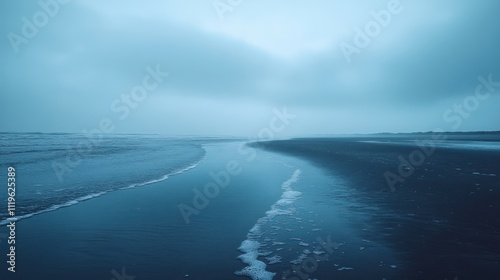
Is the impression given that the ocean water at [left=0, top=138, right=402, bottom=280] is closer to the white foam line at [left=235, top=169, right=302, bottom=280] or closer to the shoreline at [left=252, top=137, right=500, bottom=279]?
the white foam line at [left=235, top=169, right=302, bottom=280]

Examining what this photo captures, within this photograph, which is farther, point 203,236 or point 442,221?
point 442,221

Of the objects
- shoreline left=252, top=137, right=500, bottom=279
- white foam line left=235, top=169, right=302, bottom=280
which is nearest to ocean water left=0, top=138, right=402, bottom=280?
white foam line left=235, top=169, right=302, bottom=280

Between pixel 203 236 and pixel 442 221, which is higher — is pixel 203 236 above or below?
below

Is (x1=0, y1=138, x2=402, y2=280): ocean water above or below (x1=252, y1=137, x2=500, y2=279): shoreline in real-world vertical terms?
below

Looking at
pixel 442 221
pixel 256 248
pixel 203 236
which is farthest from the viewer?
pixel 442 221

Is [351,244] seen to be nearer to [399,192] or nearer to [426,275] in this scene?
[426,275]

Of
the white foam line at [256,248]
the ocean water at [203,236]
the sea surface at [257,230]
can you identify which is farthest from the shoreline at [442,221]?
the white foam line at [256,248]

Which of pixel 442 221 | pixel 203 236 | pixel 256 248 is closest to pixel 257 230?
pixel 256 248

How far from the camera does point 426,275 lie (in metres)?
5.29

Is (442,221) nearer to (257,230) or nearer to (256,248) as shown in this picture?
(257,230)

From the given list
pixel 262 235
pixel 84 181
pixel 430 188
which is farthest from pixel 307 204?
pixel 84 181

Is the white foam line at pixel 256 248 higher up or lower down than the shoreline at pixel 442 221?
lower down

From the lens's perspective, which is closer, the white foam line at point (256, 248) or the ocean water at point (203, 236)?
the white foam line at point (256, 248)

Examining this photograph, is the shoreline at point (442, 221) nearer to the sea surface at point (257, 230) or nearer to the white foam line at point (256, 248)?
the sea surface at point (257, 230)
